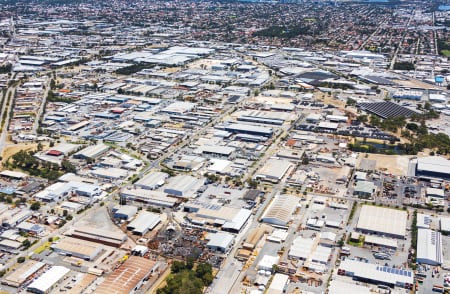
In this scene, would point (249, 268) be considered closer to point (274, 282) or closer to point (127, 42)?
point (274, 282)

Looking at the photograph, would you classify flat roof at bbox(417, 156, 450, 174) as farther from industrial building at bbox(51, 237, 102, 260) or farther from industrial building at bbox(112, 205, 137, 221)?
industrial building at bbox(51, 237, 102, 260)

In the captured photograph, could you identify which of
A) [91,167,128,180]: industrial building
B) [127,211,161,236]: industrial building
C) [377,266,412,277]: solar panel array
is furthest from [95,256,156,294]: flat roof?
[377,266,412,277]: solar panel array

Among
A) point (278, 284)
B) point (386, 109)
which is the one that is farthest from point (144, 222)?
point (386, 109)

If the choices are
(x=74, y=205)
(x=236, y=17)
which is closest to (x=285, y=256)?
(x=74, y=205)

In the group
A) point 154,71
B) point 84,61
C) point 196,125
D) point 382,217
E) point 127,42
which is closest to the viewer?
point 382,217

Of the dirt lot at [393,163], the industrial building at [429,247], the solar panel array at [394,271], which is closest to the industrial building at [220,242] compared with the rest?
the solar panel array at [394,271]

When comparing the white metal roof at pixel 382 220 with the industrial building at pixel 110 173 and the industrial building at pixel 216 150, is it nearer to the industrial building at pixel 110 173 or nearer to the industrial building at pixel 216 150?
the industrial building at pixel 216 150
